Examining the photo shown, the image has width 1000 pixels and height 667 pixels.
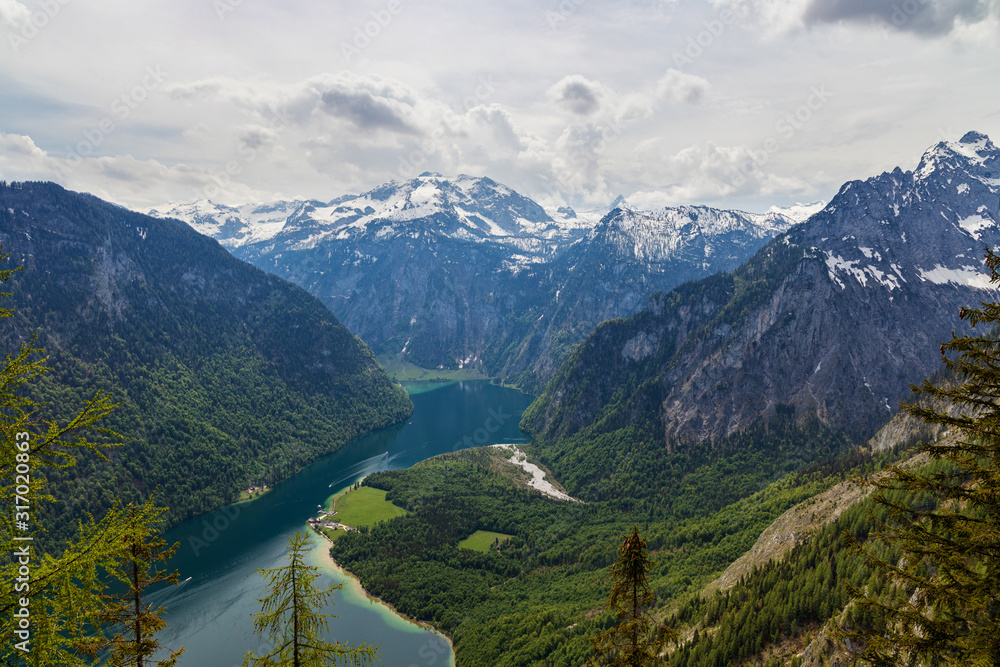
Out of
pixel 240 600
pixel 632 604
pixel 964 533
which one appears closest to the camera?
pixel 964 533

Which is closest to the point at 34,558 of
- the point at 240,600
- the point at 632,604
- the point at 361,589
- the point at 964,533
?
the point at 632,604

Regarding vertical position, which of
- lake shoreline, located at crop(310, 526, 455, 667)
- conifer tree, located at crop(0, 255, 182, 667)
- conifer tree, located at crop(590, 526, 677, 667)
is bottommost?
lake shoreline, located at crop(310, 526, 455, 667)

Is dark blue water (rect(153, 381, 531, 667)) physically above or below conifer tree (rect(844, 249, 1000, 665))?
below

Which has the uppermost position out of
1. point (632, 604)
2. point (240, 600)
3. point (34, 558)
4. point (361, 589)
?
point (34, 558)

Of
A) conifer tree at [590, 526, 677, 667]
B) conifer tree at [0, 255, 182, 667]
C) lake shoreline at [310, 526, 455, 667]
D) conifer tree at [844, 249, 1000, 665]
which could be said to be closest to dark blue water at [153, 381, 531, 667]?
lake shoreline at [310, 526, 455, 667]

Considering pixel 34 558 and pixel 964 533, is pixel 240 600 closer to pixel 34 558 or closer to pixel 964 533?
pixel 34 558

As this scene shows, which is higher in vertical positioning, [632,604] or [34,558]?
[34,558]

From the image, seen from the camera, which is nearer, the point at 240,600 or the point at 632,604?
the point at 632,604

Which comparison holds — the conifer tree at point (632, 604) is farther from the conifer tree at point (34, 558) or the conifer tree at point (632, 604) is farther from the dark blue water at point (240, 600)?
the dark blue water at point (240, 600)

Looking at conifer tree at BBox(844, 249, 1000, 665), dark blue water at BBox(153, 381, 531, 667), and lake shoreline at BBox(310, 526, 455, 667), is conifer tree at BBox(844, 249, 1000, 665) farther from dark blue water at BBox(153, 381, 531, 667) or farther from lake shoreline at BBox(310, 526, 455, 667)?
lake shoreline at BBox(310, 526, 455, 667)

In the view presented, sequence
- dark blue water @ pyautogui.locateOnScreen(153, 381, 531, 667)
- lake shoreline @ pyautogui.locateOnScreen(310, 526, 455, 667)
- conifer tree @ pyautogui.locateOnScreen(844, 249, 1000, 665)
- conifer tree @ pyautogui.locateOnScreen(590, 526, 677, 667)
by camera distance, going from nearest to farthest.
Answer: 1. conifer tree @ pyautogui.locateOnScreen(844, 249, 1000, 665)
2. conifer tree @ pyautogui.locateOnScreen(590, 526, 677, 667)
3. dark blue water @ pyautogui.locateOnScreen(153, 381, 531, 667)
4. lake shoreline @ pyautogui.locateOnScreen(310, 526, 455, 667)
